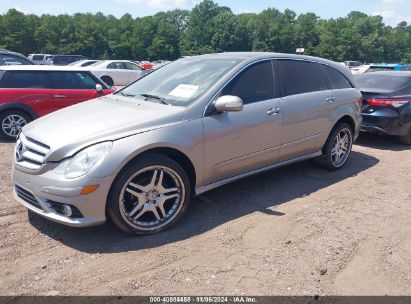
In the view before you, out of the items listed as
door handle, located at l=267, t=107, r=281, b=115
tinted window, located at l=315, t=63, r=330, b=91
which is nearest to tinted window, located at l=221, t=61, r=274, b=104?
door handle, located at l=267, t=107, r=281, b=115

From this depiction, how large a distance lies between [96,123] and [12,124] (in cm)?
495

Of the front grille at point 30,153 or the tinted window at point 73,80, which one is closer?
the front grille at point 30,153

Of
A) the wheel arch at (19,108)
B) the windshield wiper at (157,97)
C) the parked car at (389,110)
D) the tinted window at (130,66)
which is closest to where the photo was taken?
the windshield wiper at (157,97)

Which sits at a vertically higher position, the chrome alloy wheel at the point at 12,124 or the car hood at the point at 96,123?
the car hood at the point at 96,123

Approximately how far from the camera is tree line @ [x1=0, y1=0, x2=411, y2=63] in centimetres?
6912

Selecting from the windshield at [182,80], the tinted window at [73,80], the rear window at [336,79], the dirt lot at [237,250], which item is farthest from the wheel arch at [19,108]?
the rear window at [336,79]

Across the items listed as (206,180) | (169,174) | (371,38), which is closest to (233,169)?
(206,180)

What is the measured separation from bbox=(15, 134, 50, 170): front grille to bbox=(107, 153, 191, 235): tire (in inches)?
28.2

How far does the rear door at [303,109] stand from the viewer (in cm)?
495

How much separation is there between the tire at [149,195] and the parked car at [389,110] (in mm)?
4920

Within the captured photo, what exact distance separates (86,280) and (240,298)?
1202mm

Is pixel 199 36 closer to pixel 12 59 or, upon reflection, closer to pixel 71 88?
pixel 12 59

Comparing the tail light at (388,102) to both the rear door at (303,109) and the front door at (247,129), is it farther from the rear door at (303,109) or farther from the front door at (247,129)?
the front door at (247,129)

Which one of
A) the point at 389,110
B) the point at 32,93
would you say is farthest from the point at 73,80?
the point at 389,110
